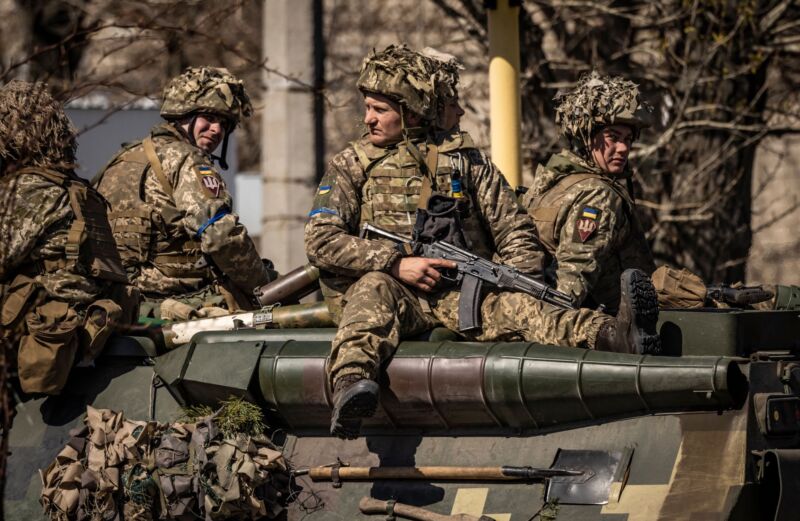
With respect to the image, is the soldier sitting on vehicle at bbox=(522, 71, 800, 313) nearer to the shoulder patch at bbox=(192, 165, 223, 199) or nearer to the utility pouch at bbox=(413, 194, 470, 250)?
the utility pouch at bbox=(413, 194, 470, 250)

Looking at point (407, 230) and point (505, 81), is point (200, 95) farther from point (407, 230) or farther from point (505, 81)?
point (505, 81)

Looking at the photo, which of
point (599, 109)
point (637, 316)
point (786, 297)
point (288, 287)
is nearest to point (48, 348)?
point (288, 287)

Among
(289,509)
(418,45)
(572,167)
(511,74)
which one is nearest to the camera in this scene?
(289,509)

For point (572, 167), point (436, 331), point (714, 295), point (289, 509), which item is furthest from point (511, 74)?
point (289, 509)

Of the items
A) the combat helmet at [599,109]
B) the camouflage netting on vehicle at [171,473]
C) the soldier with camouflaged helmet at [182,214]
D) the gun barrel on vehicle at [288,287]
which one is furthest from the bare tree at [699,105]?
the camouflage netting on vehicle at [171,473]

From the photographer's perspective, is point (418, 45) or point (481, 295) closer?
point (481, 295)

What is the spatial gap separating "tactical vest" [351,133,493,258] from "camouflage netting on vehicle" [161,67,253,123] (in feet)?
5.51

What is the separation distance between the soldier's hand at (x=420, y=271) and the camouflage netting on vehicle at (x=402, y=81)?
32.8 inches

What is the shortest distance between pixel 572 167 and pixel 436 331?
165 cm

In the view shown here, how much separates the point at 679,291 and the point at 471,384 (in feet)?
5.61

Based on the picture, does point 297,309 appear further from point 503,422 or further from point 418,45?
point 418,45

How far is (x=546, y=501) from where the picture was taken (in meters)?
7.02

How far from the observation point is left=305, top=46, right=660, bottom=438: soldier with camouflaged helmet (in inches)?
299

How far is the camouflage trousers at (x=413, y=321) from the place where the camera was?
24.2ft
